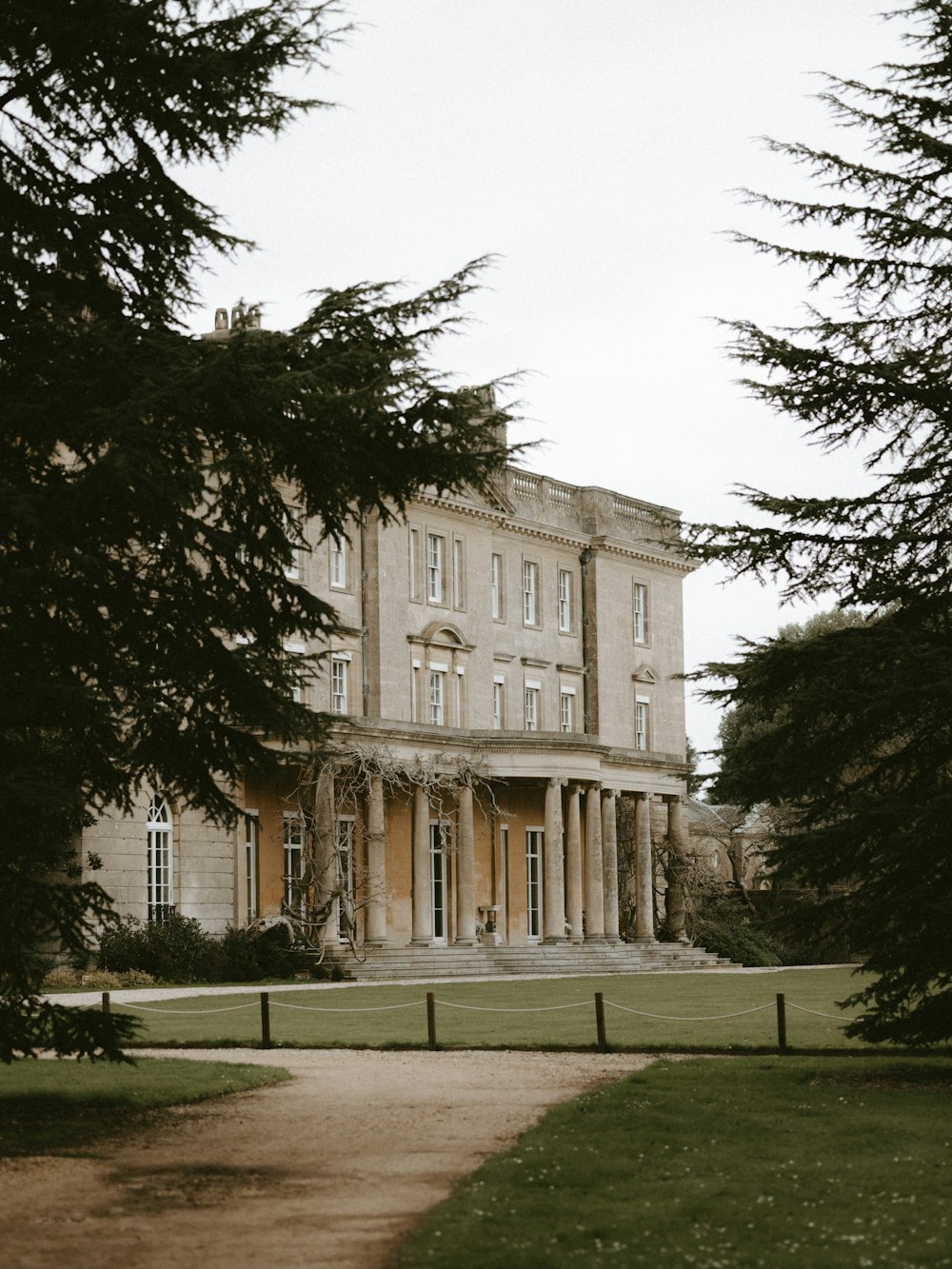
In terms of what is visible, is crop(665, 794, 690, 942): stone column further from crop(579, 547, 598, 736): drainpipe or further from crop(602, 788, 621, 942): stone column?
crop(579, 547, 598, 736): drainpipe

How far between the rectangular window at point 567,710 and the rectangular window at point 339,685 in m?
10.5

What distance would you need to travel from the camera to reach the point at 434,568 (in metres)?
48.9

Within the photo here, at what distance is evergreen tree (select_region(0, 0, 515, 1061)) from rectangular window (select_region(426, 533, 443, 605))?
3335cm

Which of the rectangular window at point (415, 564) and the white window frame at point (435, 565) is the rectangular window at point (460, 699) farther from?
the rectangular window at point (415, 564)

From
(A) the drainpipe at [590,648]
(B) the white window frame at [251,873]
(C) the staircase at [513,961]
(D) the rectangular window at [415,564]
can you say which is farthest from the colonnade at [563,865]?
(D) the rectangular window at [415,564]

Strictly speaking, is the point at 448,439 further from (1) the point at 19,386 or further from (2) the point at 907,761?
(2) the point at 907,761

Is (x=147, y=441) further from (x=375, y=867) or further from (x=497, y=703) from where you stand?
(x=497, y=703)

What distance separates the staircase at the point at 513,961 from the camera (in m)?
40.4

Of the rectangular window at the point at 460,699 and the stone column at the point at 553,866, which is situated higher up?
the rectangular window at the point at 460,699

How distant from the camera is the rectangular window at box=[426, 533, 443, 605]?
48.5m

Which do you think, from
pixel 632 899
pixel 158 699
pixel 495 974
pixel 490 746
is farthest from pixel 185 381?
pixel 632 899

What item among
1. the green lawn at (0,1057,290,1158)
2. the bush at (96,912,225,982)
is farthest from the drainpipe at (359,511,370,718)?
the green lawn at (0,1057,290,1158)

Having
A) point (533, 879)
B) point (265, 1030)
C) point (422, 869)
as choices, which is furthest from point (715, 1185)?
point (533, 879)

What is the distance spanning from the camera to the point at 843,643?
1688 centimetres
